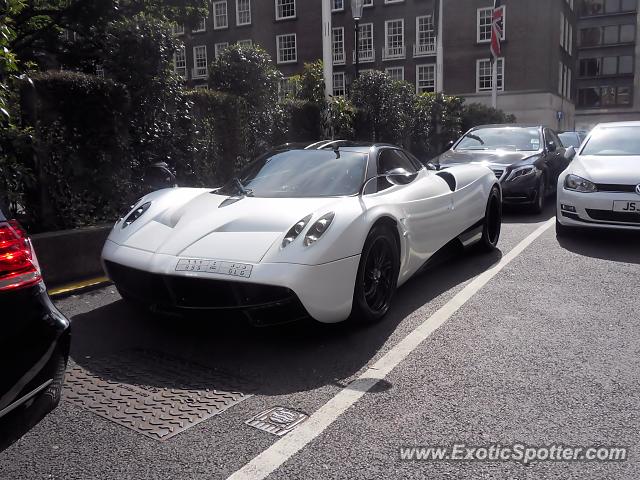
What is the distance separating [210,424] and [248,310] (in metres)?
0.88

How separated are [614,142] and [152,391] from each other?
24.0 ft

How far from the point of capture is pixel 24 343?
224 cm

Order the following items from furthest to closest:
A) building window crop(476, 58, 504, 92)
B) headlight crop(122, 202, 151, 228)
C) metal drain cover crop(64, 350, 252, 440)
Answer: building window crop(476, 58, 504, 92), headlight crop(122, 202, 151, 228), metal drain cover crop(64, 350, 252, 440)

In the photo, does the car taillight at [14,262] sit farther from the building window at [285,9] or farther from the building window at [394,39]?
the building window at [285,9]

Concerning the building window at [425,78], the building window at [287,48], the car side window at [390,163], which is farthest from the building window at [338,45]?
the car side window at [390,163]

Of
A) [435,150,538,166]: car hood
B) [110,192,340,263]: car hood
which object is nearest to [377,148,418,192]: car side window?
[110,192,340,263]: car hood

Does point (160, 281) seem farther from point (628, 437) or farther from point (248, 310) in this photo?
point (628, 437)

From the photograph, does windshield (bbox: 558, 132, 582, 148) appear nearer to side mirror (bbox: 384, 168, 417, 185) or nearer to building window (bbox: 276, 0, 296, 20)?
side mirror (bbox: 384, 168, 417, 185)

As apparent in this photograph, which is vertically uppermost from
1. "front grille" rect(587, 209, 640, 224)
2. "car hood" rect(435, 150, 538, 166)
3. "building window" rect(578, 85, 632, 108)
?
"building window" rect(578, 85, 632, 108)

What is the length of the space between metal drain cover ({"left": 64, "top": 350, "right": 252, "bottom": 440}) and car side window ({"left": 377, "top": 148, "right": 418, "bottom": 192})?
2.15m

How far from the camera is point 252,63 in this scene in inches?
376

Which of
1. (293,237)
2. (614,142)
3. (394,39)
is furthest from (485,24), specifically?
(293,237)

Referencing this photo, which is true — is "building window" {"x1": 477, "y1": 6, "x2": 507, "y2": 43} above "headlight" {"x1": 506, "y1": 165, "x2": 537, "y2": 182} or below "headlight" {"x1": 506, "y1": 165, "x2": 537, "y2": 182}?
above

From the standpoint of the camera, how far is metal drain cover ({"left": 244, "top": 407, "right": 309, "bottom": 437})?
114 inches
